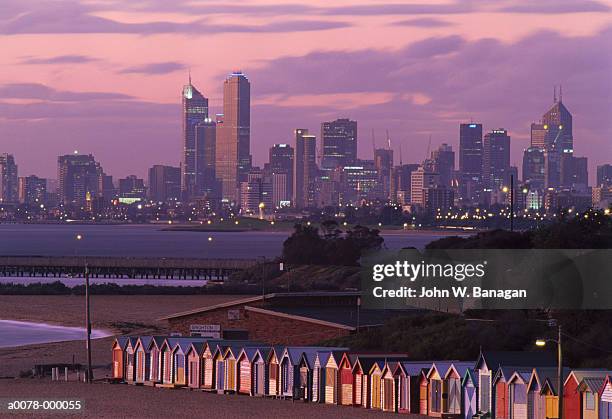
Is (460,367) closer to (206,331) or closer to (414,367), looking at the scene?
(414,367)

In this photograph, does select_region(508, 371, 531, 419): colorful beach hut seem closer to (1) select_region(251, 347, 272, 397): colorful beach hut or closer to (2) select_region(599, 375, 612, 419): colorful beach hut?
(2) select_region(599, 375, 612, 419): colorful beach hut

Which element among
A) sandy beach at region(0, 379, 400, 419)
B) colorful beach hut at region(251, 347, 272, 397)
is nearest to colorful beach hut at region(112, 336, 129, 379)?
sandy beach at region(0, 379, 400, 419)

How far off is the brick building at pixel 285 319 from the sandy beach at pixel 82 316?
14.4 ft

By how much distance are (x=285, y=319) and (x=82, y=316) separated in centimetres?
3018

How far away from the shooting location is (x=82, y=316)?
8719cm

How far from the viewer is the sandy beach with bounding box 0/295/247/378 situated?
60.1 metres

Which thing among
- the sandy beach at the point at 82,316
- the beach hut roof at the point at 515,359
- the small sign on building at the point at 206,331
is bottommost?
the sandy beach at the point at 82,316

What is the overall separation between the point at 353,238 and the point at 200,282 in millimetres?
15842

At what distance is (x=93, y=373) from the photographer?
178 ft

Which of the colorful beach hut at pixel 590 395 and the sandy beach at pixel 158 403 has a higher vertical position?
the colorful beach hut at pixel 590 395

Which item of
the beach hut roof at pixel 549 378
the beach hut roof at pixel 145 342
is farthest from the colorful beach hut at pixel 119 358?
the beach hut roof at pixel 549 378

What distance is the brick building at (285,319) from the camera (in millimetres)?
58125

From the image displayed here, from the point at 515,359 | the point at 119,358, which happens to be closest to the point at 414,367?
the point at 515,359

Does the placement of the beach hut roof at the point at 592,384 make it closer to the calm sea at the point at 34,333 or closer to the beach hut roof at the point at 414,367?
the beach hut roof at the point at 414,367
